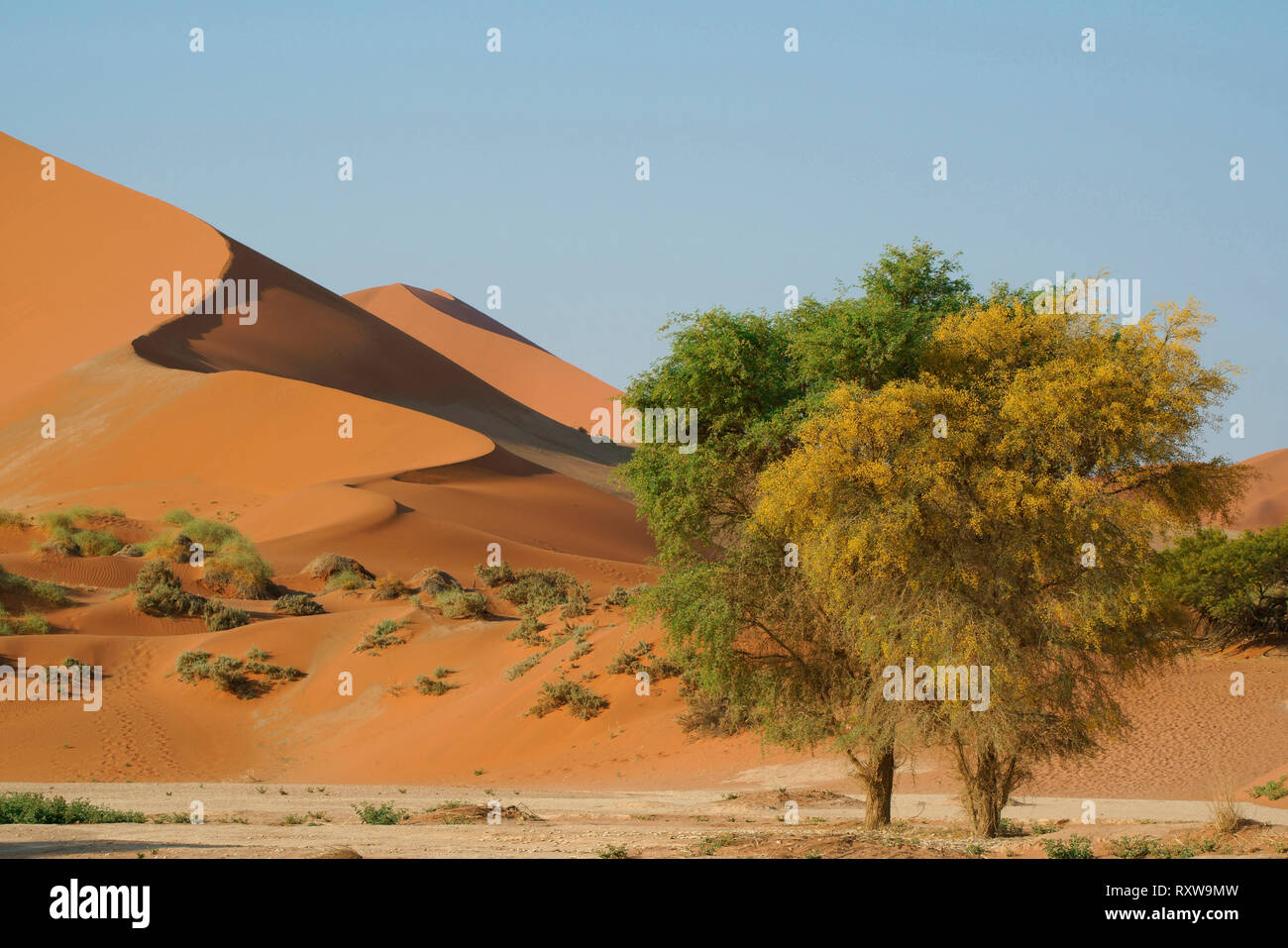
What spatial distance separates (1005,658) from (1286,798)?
25.6 ft

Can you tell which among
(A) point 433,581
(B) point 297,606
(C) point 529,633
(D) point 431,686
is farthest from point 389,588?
(D) point 431,686

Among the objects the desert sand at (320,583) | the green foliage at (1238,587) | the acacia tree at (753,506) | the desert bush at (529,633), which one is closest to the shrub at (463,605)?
the desert sand at (320,583)

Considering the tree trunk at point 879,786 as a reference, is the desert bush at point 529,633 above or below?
above

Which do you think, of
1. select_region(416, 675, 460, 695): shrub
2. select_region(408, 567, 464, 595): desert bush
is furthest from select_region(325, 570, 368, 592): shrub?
select_region(416, 675, 460, 695): shrub

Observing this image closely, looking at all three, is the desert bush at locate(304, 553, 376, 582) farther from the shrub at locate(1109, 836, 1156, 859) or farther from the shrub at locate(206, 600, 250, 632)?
the shrub at locate(1109, 836, 1156, 859)

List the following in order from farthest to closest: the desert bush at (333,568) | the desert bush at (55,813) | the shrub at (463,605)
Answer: the desert bush at (333,568), the shrub at (463,605), the desert bush at (55,813)

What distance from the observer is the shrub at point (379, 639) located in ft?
107

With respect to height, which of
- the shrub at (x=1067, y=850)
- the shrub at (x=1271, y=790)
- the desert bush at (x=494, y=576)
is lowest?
the shrub at (x=1271, y=790)

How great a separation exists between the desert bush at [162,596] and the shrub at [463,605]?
752 centimetres

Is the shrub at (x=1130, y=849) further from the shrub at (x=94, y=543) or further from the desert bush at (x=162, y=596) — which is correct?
the shrub at (x=94, y=543)

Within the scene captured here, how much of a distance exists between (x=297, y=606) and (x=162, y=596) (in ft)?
13.3

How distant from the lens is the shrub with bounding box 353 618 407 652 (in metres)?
32.7

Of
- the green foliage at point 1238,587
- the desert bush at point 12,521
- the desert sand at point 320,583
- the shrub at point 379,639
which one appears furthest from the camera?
the desert bush at point 12,521
